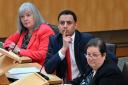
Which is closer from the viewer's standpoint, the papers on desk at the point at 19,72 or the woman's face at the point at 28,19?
the papers on desk at the point at 19,72

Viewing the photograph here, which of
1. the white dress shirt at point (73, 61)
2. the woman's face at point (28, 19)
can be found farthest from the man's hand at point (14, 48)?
the white dress shirt at point (73, 61)

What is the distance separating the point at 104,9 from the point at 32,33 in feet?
8.98

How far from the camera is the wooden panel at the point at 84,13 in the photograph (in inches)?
216

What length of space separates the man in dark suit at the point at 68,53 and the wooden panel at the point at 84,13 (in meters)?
2.51

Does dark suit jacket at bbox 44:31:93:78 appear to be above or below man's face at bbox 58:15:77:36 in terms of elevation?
below

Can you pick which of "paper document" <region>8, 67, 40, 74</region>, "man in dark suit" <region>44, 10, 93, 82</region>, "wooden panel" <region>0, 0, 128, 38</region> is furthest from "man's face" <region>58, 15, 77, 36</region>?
"wooden panel" <region>0, 0, 128, 38</region>

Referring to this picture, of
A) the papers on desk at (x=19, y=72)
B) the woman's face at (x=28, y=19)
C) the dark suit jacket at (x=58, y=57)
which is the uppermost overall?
the woman's face at (x=28, y=19)

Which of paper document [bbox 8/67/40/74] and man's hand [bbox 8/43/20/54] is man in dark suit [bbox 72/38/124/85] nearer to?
paper document [bbox 8/67/40/74]

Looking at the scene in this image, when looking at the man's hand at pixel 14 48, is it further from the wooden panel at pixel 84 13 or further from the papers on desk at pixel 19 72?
the wooden panel at pixel 84 13

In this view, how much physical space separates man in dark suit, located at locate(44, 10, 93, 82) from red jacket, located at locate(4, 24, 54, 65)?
14.9 inches

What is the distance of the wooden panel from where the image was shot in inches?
216

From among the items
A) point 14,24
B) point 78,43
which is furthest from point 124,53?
point 78,43

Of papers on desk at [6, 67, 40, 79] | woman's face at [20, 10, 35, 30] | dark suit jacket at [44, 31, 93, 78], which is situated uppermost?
woman's face at [20, 10, 35, 30]

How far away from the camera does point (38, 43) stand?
12.0 ft
